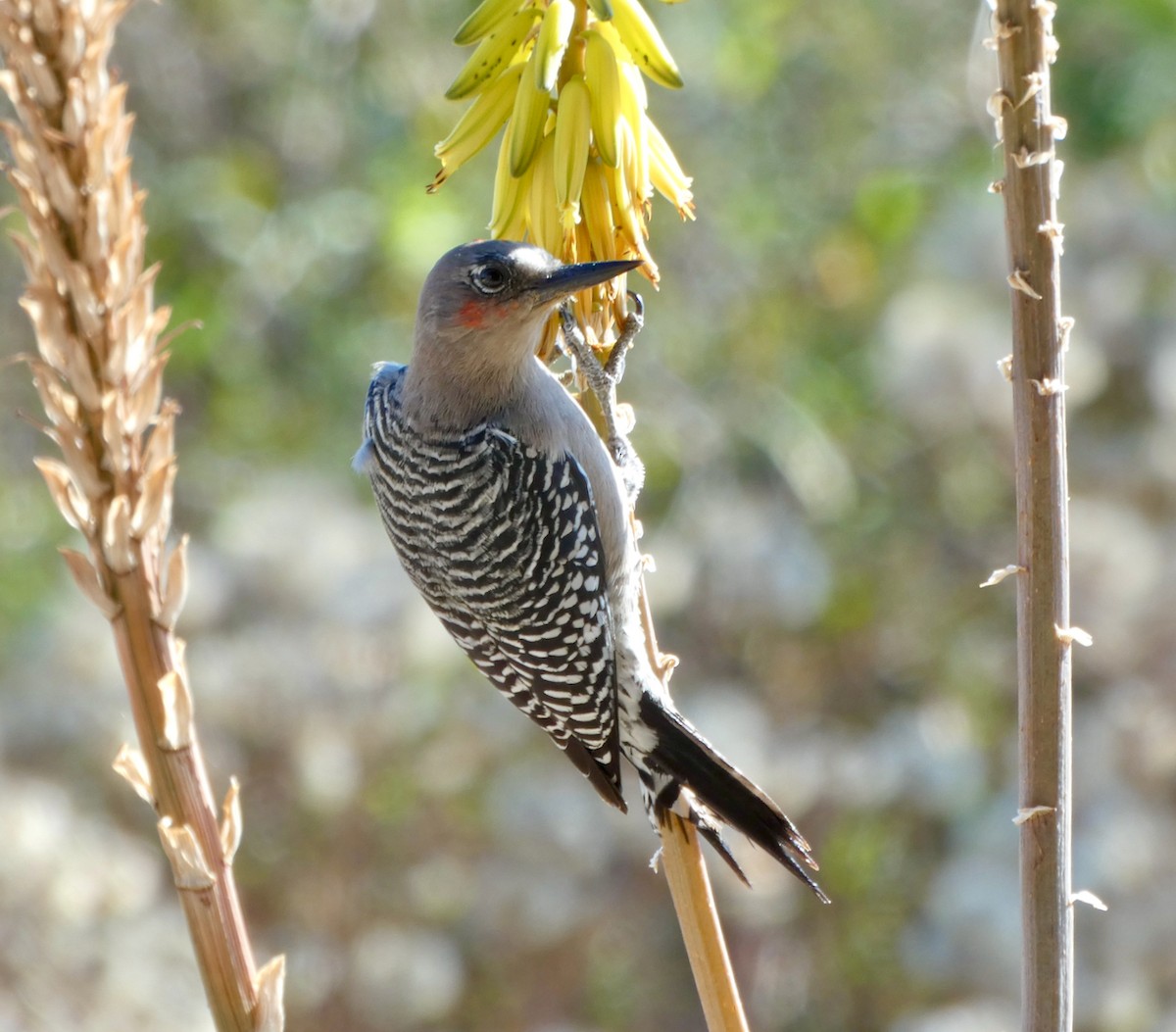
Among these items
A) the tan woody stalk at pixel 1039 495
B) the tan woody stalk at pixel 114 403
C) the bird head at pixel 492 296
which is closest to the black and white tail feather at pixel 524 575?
the bird head at pixel 492 296

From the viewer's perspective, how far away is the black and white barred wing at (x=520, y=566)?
2855mm

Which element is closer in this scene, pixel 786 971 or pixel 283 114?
pixel 786 971

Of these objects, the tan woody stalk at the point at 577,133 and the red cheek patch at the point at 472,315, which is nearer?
the tan woody stalk at the point at 577,133

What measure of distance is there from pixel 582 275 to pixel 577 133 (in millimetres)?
273

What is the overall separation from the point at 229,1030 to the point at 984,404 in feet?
20.2

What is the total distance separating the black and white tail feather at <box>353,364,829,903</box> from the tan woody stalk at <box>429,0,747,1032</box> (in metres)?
0.89

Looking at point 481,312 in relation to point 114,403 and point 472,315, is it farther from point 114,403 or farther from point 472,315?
point 114,403

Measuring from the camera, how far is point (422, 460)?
3.02 meters

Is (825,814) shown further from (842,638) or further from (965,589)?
(965,589)

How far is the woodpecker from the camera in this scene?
9.21 ft

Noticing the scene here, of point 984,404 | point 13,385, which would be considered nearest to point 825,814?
point 984,404

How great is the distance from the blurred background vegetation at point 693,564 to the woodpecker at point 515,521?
2711 mm

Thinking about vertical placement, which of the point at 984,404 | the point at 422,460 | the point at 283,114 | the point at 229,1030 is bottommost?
the point at 229,1030

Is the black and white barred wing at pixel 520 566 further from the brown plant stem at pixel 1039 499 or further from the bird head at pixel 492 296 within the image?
the brown plant stem at pixel 1039 499
